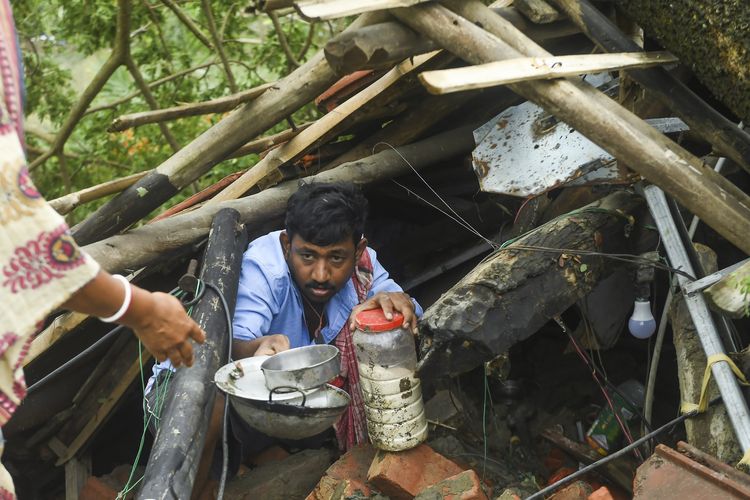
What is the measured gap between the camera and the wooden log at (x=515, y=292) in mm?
3162

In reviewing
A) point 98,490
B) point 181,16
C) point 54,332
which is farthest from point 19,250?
point 181,16

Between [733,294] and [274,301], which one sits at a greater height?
[733,294]

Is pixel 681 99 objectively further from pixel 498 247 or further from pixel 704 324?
pixel 498 247

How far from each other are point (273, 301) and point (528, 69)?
1705 mm

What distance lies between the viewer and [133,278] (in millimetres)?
4031

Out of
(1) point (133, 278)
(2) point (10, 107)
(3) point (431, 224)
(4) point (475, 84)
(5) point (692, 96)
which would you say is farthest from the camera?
(3) point (431, 224)

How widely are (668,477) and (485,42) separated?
63.3 inches

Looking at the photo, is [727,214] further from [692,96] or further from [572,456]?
[572,456]

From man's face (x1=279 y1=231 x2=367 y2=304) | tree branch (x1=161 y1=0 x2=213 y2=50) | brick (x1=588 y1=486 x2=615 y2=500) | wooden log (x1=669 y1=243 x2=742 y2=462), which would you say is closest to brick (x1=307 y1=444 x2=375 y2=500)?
man's face (x1=279 y1=231 x2=367 y2=304)

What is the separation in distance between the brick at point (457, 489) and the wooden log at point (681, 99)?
161 centimetres

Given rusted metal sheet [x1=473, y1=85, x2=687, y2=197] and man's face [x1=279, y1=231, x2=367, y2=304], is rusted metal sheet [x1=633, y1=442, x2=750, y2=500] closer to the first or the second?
rusted metal sheet [x1=473, y1=85, x2=687, y2=197]

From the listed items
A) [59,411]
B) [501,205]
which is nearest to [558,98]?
[501,205]

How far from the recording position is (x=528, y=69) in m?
2.83

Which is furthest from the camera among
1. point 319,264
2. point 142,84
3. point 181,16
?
point 181,16
